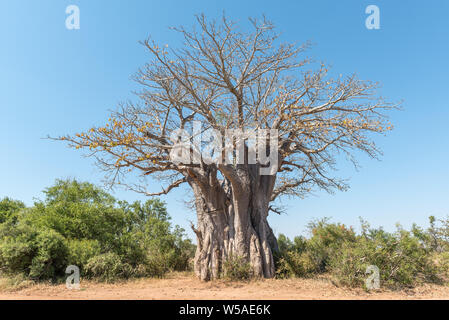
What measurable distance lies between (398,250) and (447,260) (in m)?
1.97

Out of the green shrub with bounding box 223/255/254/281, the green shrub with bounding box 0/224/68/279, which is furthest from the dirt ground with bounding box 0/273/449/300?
the green shrub with bounding box 0/224/68/279

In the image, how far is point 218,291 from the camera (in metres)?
6.33

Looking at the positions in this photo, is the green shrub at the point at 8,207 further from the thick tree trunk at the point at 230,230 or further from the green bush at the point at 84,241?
the thick tree trunk at the point at 230,230

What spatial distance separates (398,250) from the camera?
693 centimetres

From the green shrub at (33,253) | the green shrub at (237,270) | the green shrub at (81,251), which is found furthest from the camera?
the green shrub at (81,251)

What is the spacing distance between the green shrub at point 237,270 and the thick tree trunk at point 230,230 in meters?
0.17

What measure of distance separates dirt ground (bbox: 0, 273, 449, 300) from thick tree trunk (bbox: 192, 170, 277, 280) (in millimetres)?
654

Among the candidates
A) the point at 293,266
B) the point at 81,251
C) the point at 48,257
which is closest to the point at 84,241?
the point at 81,251

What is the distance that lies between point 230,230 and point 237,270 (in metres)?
1.31

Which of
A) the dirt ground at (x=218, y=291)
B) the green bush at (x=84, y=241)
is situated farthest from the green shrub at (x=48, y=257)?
the dirt ground at (x=218, y=291)

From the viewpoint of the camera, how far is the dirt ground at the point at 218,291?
18.5 feet

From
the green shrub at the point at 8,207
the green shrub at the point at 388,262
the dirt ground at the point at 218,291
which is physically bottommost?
the dirt ground at the point at 218,291
